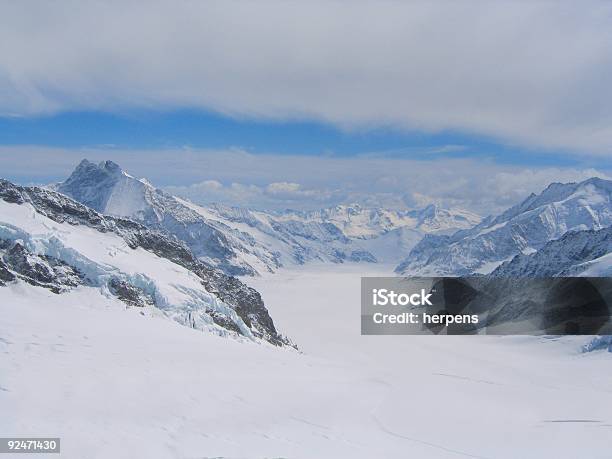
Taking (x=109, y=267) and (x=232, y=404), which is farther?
(x=109, y=267)

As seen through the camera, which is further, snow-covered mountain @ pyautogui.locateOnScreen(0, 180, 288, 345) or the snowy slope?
snow-covered mountain @ pyautogui.locateOnScreen(0, 180, 288, 345)

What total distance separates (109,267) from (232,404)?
5563cm

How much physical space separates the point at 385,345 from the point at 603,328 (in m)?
57.2

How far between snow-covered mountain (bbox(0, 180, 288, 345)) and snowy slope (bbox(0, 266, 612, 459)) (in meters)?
14.5

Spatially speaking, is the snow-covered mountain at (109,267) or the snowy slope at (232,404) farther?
the snow-covered mountain at (109,267)

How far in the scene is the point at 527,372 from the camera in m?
94.7

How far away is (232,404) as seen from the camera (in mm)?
28859

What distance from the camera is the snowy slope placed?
74.3 feet

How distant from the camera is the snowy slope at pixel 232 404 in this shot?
22.6 meters

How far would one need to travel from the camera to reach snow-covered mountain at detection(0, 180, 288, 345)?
2670 inches

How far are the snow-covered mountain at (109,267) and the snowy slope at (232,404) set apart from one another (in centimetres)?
1447

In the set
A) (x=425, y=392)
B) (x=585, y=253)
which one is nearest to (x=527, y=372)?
(x=425, y=392)

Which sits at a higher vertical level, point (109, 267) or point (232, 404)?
point (109, 267)

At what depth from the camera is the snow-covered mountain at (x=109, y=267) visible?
67812 millimetres
